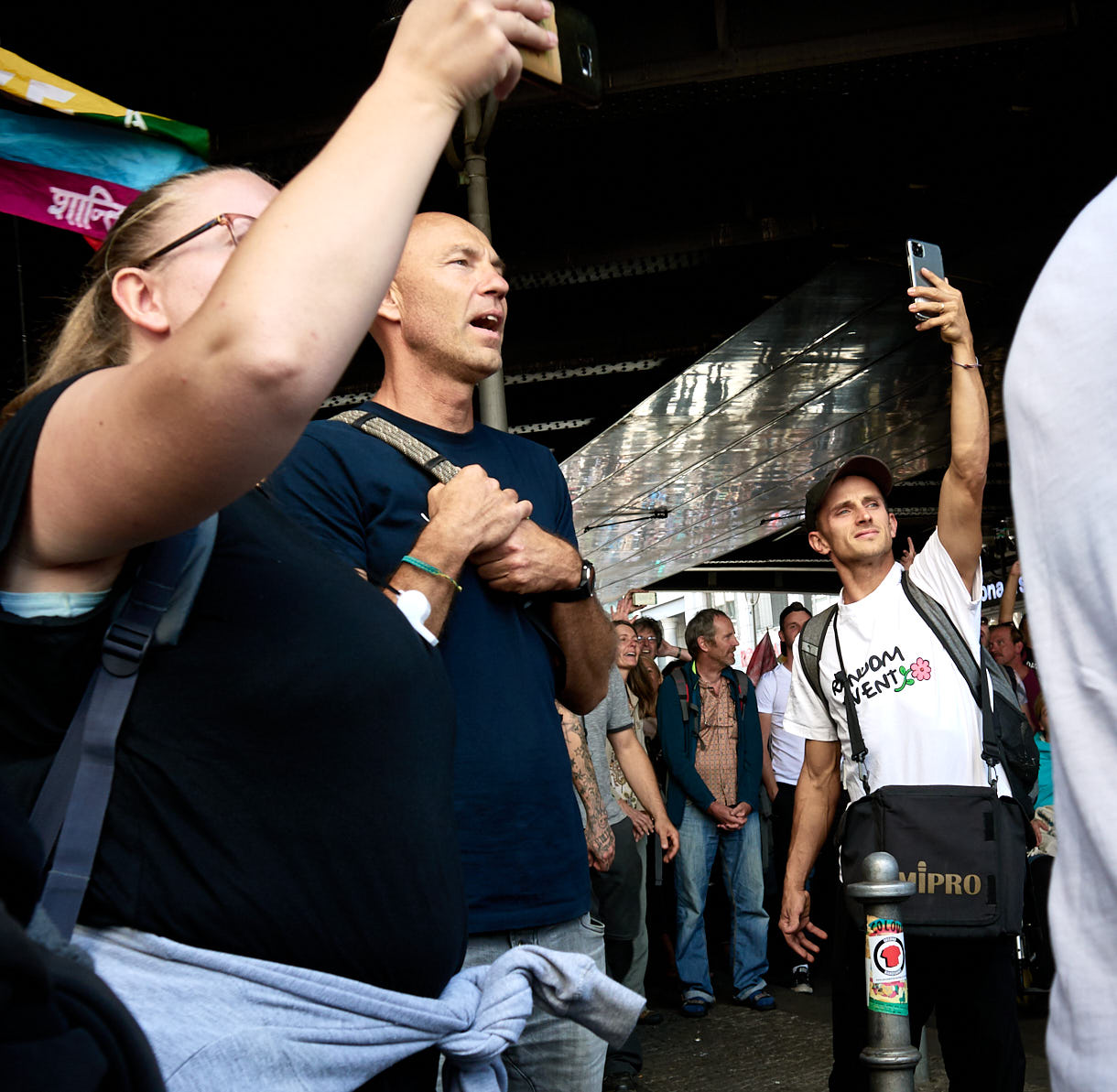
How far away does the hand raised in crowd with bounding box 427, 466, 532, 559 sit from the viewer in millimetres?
2004

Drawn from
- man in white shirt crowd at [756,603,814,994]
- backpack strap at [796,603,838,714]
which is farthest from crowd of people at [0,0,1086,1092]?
man in white shirt crowd at [756,603,814,994]

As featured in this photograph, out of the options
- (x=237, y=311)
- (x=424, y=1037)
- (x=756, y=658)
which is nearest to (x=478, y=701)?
(x=424, y=1037)

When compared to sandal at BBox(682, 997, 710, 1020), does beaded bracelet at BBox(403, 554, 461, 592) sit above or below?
above

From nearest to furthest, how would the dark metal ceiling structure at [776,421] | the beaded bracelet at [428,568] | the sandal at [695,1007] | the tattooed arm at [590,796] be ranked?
1. the beaded bracelet at [428,568]
2. the tattooed arm at [590,796]
3. the sandal at [695,1007]
4. the dark metal ceiling structure at [776,421]

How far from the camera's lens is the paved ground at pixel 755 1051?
5.32 metres

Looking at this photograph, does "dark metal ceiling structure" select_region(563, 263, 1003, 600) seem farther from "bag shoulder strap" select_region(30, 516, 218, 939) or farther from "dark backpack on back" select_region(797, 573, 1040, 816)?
"bag shoulder strap" select_region(30, 516, 218, 939)

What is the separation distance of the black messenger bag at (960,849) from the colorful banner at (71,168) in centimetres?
315

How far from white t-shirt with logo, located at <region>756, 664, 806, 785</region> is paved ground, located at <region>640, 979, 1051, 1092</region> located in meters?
1.80

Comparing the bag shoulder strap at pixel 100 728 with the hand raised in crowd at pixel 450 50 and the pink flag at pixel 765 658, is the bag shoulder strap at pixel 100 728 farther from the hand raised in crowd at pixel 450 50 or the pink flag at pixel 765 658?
the pink flag at pixel 765 658

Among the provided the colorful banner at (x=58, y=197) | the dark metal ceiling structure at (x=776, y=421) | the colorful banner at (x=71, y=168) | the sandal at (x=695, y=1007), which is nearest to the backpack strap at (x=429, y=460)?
the colorful banner at (x=71, y=168)

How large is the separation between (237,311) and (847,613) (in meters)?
3.16

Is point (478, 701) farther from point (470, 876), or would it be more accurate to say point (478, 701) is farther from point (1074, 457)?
point (1074, 457)

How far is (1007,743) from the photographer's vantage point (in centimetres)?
348

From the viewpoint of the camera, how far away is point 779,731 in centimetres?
905
